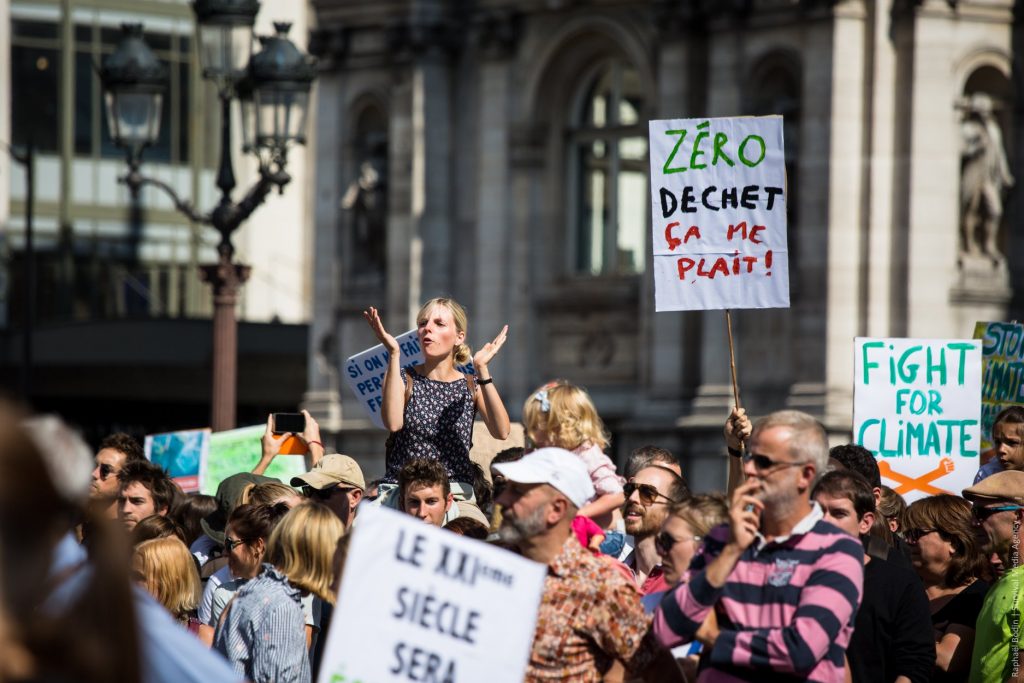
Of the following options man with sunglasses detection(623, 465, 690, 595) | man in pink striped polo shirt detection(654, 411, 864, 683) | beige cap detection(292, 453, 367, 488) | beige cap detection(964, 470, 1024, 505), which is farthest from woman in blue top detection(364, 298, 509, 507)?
man in pink striped polo shirt detection(654, 411, 864, 683)

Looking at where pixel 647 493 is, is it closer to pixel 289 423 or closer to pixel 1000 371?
pixel 289 423

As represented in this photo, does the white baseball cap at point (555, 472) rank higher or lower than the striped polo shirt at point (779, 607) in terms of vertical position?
higher

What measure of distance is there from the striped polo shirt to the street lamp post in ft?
33.9

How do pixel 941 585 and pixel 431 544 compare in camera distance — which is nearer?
pixel 431 544

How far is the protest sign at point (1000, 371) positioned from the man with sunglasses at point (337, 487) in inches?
231

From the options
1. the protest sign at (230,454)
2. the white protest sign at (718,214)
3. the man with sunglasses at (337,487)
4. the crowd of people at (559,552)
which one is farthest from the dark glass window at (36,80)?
the man with sunglasses at (337,487)

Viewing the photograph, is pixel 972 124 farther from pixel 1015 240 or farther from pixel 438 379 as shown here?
pixel 438 379

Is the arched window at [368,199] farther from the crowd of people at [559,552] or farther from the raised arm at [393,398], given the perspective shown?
the raised arm at [393,398]

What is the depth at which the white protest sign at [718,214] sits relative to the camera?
421 inches

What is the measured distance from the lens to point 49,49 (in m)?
49.1

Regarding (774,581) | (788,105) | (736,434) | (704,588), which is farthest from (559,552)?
(788,105)

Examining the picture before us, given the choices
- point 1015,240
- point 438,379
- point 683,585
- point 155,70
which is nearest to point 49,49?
point 1015,240

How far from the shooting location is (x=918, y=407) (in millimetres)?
13438

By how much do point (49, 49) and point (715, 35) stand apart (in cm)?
2629
